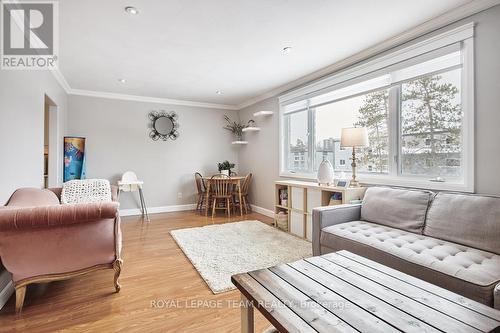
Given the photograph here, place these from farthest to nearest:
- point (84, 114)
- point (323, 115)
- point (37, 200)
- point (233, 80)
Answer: point (84, 114) < point (233, 80) < point (323, 115) < point (37, 200)

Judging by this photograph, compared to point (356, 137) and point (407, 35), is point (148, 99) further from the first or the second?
point (407, 35)

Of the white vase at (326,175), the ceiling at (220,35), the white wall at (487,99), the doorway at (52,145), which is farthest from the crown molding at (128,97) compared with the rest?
the white wall at (487,99)

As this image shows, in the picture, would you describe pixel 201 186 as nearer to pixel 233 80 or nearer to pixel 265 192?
pixel 265 192

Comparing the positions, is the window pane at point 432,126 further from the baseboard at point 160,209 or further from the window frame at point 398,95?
the baseboard at point 160,209

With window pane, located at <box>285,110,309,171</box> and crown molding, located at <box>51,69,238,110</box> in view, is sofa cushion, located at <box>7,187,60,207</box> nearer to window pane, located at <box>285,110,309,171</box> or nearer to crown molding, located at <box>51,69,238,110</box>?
crown molding, located at <box>51,69,238,110</box>

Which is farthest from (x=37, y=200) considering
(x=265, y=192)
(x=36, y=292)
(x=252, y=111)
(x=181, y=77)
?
(x=252, y=111)

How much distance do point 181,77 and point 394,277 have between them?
3.83 metres

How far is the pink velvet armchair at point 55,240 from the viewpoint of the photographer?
173cm

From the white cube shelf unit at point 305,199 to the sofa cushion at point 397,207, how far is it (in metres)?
0.27

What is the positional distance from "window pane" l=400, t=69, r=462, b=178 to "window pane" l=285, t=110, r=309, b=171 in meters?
1.66

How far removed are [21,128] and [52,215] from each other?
1.25m

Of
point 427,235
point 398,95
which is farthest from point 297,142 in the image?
point 427,235

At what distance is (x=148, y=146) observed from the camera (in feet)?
17.5

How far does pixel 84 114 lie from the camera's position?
15.7 ft
